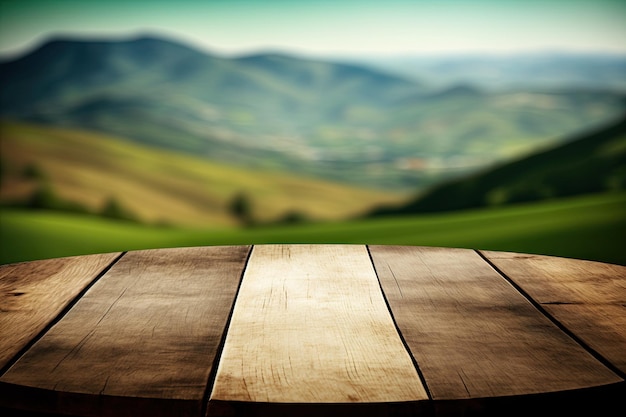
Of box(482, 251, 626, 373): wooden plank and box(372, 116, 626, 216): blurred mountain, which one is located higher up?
box(372, 116, 626, 216): blurred mountain

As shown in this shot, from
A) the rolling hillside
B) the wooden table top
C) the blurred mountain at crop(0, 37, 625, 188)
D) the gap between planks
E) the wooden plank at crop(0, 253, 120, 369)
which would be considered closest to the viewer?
the wooden table top

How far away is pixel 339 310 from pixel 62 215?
123 inches

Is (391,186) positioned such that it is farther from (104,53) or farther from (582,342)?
(582,342)

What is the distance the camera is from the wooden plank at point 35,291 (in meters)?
0.99

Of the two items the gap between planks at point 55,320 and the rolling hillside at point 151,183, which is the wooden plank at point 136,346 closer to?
the gap between planks at point 55,320

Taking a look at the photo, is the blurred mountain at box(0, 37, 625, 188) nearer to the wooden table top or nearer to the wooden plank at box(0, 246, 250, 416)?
the wooden table top

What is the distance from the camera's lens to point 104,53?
19.4 ft

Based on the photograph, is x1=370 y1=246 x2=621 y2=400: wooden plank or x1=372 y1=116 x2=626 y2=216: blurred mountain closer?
x1=370 y1=246 x2=621 y2=400: wooden plank

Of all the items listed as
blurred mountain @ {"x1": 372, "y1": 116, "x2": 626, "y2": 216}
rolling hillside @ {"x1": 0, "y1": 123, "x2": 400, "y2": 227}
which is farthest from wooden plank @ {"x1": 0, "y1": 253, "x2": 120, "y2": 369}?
blurred mountain @ {"x1": 372, "y1": 116, "x2": 626, "y2": 216}

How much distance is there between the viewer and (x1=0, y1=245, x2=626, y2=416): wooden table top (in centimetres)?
76

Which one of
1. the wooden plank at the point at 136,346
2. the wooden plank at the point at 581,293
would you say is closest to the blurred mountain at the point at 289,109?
the wooden plank at the point at 581,293

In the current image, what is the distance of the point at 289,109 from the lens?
6.83 m

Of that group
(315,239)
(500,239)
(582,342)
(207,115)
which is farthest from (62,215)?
(582,342)

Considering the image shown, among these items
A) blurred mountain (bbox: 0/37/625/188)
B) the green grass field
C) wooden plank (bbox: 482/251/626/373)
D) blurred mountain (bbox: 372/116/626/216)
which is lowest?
the green grass field
